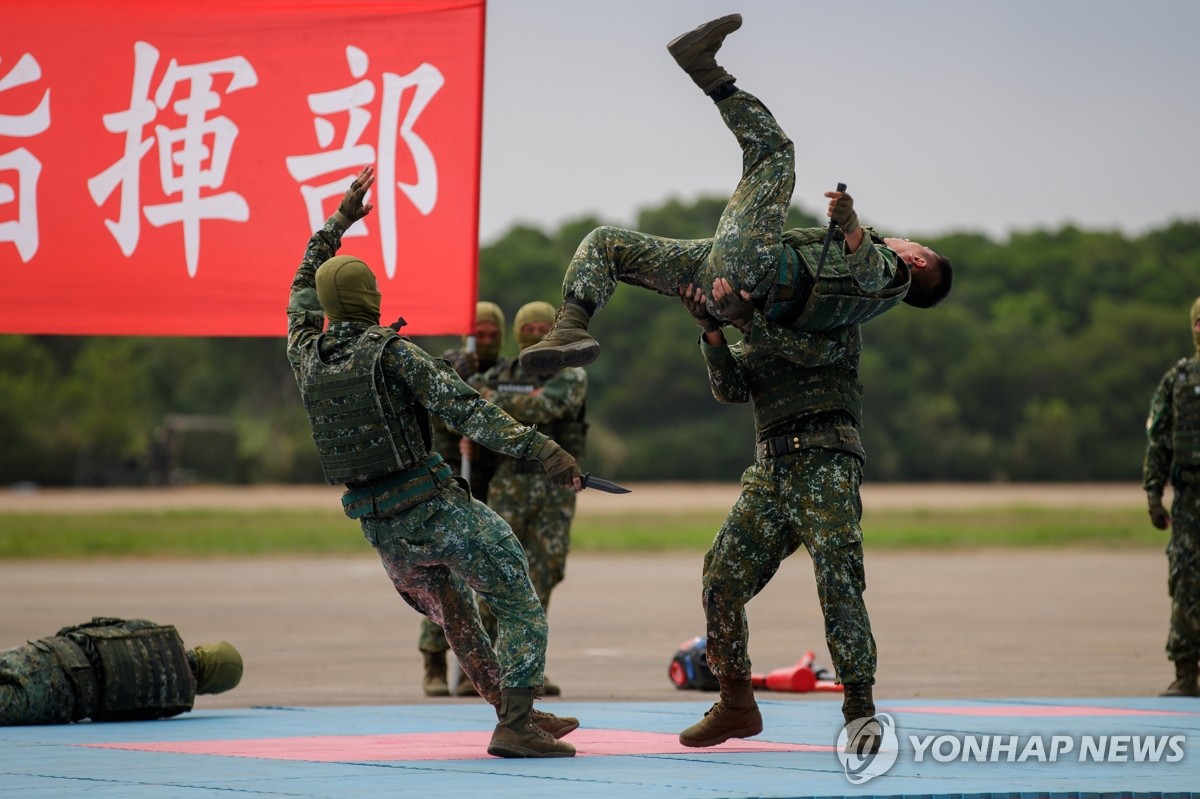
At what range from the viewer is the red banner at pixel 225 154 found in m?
9.22

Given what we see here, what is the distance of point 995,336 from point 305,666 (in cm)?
5311

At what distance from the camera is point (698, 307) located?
6.61 metres

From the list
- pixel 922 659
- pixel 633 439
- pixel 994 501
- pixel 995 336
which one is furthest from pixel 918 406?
pixel 922 659

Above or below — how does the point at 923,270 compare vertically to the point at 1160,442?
above

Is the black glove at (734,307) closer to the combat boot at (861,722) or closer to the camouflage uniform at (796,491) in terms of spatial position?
the camouflage uniform at (796,491)

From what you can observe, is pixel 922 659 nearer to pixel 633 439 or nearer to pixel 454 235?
pixel 454 235

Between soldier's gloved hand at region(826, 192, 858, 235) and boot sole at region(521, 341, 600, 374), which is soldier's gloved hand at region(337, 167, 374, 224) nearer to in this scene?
boot sole at region(521, 341, 600, 374)

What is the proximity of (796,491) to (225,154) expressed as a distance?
13.9ft

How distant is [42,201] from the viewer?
9234 mm

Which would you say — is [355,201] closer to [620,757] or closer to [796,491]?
[796,491]

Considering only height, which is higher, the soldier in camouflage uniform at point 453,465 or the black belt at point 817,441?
the black belt at point 817,441

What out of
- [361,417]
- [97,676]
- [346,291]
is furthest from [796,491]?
[97,676]

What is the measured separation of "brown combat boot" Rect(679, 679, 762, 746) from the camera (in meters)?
6.94

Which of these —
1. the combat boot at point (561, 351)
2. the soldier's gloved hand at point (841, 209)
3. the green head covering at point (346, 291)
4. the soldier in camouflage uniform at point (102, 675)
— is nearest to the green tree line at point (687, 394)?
the soldier in camouflage uniform at point (102, 675)
